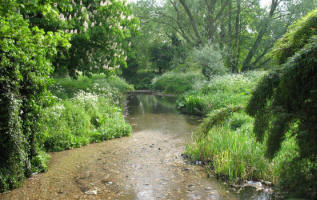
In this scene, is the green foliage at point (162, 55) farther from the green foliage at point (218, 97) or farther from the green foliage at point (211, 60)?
the green foliage at point (218, 97)

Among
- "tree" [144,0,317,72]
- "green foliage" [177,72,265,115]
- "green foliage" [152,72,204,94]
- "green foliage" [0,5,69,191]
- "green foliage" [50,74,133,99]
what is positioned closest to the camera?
"green foliage" [0,5,69,191]

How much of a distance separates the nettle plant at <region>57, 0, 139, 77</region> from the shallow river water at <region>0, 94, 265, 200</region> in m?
3.92

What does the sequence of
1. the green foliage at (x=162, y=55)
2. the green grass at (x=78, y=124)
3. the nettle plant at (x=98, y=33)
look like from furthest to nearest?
the green foliage at (x=162, y=55) < the nettle plant at (x=98, y=33) < the green grass at (x=78, y=124)

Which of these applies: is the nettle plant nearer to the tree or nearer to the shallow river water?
the shallow river water

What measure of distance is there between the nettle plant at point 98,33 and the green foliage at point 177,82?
10739mm

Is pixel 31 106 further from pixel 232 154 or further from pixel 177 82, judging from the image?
pixel 177 82

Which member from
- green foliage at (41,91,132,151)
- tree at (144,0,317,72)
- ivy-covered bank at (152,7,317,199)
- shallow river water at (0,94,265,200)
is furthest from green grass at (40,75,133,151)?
tree at (144,0,317,72)

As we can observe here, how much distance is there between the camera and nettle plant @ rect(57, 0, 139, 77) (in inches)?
340

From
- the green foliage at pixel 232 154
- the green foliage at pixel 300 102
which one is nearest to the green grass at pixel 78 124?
the green foliage at pixel 232 154

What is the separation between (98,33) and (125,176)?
6.41 m

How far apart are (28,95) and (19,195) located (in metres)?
1.63

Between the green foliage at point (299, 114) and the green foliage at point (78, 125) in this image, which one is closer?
the green foliage at point (299, 114)

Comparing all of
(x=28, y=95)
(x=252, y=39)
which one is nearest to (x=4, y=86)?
(x=28, y=95)

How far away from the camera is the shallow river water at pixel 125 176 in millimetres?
4082
